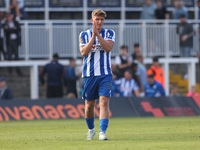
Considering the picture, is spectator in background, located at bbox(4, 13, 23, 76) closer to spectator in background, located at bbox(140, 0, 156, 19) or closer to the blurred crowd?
the blurred crowd

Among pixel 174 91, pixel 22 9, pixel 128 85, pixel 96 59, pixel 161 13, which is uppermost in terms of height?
pixel 22 9

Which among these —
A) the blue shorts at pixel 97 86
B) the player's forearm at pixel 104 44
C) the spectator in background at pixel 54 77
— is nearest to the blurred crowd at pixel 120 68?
the spectator in background at pixel 54 77

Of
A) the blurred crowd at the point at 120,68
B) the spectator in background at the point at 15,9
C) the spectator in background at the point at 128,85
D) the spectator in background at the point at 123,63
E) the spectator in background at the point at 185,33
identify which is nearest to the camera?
the spectator in background at the point at 128,85

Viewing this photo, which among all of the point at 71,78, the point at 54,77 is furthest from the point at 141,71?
the point at 54,77

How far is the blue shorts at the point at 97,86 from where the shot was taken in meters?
10.2

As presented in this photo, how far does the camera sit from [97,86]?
10.4 m

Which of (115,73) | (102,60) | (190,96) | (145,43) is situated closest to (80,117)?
(115,73)

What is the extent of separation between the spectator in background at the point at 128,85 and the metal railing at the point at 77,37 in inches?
129

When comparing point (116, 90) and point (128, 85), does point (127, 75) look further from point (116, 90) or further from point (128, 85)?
point (116, 90)

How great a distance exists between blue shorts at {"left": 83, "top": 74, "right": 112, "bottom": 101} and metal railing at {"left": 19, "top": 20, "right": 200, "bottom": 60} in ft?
42.4

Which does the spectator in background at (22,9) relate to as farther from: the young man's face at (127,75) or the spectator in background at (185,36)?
the spectator in background at (185,36)

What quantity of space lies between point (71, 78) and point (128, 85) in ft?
7.12

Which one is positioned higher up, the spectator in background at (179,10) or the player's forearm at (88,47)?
the spectator in background at (179,10)

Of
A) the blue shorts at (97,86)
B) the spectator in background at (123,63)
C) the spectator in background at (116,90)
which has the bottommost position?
the spectator in background at (116,90)
